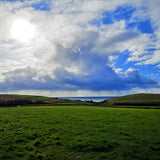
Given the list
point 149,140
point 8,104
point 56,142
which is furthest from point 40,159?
point 8,104

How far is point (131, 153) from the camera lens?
10367 millimetres

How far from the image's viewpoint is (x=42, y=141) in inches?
511

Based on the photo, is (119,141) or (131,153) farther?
(119,141)

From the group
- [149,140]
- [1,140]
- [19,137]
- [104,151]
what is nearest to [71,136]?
[104,151]

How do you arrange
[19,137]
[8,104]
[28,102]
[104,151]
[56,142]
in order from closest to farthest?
[104,151] < [56,142] < [19,137] < [8,104] < [28,102]

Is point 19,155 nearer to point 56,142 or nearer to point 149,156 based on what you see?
point 56,142

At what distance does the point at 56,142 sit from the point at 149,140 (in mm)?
9085

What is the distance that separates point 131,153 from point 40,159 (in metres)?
6.88

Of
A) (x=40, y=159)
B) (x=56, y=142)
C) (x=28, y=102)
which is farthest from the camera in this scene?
(x=28, y=102)

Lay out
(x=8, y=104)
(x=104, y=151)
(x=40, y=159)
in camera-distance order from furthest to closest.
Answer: (x=8, y=104) < (x=104, y=151) < (x=40, y=159)

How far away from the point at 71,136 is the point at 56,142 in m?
2.29

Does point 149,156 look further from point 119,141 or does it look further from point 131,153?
point 119,141

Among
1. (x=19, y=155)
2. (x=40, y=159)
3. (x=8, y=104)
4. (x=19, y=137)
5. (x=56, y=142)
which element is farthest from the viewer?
(x=8, y=104)

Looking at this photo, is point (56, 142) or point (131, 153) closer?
point (131, 153)
